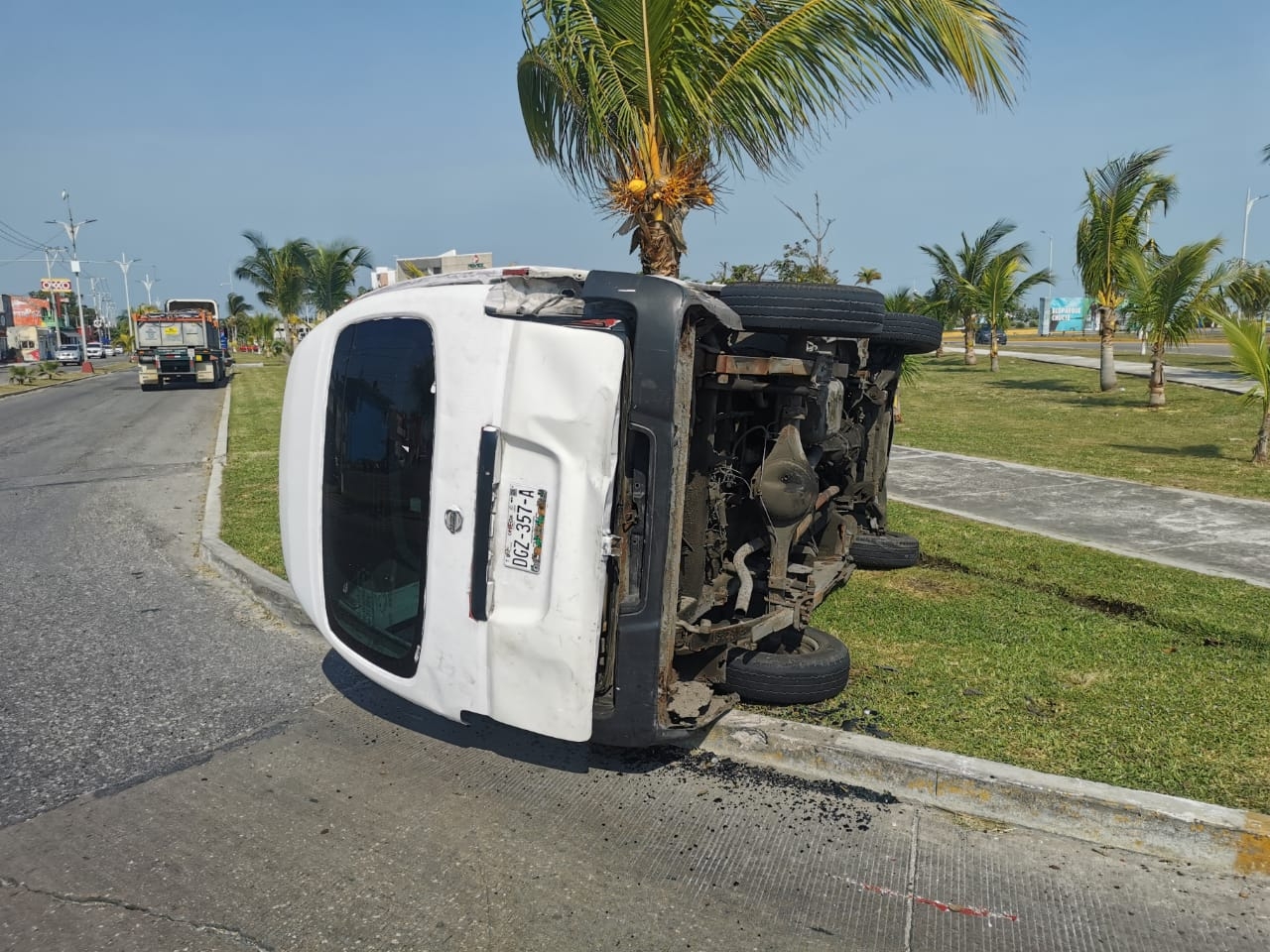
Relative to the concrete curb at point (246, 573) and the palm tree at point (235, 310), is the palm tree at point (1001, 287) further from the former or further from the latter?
the palm tree at point (235, 310)

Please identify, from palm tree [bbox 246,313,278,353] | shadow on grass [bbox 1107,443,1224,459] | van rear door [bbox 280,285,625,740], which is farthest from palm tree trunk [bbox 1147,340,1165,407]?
palm tree [bbox 246,313,278,353]

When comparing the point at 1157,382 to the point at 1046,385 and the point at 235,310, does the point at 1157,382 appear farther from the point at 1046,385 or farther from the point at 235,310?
the point at 235,310

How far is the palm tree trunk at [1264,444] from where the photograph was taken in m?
11.1

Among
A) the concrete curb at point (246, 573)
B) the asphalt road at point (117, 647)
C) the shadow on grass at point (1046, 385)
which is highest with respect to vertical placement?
the shadow on grass at point (1046, 385)

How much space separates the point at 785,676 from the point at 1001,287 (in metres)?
27.8

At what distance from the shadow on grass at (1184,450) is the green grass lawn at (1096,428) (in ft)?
0.04

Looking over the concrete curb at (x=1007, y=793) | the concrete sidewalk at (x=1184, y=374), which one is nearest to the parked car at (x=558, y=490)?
the concrete curb at (x=1007, y=793)

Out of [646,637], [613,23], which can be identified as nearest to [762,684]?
[646,637]

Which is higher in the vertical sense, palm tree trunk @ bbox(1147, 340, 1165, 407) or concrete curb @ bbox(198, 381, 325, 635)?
palm tree trunk @ bbox(1147, 340, 1165, 407)

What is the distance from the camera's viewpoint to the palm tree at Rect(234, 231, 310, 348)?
134 ft

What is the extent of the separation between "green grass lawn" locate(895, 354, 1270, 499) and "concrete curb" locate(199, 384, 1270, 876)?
7524mm

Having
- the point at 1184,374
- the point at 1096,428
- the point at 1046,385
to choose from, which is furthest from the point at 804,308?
the point at 1184,374

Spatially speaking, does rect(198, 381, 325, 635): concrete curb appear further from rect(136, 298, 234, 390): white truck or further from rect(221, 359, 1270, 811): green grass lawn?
rect(136, 298, 234, 390): white truck

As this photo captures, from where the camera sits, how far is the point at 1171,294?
17.3 metres
